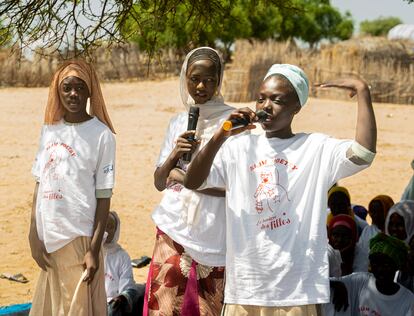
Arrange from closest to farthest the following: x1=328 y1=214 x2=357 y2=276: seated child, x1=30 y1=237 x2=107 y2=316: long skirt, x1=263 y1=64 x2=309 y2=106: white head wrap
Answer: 1. x1=263 y1=64 x2=309 y2=106: white head wrap
2. x1=30 y1=237 x2=107 y2=316: long skirt
3. x1=328 y1=214 x2=357 y2=276: seated child

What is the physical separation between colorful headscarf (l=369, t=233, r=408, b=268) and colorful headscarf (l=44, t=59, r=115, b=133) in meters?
1.66

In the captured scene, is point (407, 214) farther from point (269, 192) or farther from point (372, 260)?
point (269, 192)

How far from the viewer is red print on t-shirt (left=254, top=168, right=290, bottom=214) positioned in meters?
3.22

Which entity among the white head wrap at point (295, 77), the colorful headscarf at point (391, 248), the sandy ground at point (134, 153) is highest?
the white head wrap at point (295, 77)

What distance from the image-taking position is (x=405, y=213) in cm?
577

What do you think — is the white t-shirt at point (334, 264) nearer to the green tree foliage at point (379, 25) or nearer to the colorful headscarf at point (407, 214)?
the colorful headscarf at point (407, 214)

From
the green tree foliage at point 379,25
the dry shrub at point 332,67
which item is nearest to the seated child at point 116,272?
the dry shrub at point 332,67

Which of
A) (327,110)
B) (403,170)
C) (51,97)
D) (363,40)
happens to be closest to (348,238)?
(51,97)

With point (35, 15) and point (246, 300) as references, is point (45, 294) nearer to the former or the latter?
point (246, 300)

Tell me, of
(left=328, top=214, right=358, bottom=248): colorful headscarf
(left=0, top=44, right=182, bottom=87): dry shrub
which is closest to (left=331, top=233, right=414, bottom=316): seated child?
(left=328, top=214, right=358, bottom=248): colorful headscarf

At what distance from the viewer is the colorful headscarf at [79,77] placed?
4.25m

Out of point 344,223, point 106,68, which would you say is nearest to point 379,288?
point 344,223

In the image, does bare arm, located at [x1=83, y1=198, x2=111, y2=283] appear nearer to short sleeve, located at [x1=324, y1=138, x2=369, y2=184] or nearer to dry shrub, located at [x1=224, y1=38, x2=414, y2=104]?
short sleeve, located at [x1=324, y1=138, x2=369, y2=184]

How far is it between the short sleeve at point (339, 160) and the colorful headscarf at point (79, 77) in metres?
1.47
